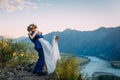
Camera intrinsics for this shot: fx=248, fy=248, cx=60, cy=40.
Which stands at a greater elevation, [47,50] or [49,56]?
[47,50]

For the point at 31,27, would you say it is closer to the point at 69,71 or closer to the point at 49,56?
the point at 49,56

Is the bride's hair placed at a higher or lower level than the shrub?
higher

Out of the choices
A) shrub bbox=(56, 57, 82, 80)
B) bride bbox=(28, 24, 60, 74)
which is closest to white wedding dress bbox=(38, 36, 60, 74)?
bride bbox=(28, 24, 60, 74)

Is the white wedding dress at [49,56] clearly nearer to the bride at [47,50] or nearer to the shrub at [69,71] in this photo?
the bride at [47,50]

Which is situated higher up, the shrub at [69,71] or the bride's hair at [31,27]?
the bride's hair at [31,27]

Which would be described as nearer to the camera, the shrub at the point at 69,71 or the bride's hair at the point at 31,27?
the shrub at the point at 69,71

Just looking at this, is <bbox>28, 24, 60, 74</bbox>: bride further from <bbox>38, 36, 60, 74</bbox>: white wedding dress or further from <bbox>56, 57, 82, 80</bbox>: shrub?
<bbox>56, 57, 82, 80</bbox>: shrub

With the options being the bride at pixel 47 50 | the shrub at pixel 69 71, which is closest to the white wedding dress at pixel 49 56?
the bride at pixel 47 50

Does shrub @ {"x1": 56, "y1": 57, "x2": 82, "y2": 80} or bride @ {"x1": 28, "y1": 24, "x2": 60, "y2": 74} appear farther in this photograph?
bride @ {"x1": 28, "y1": 24, "x2": 60, "y2": 74}

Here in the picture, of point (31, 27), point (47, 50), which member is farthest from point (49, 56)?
point (31, 27)

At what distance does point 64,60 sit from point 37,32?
2077mm

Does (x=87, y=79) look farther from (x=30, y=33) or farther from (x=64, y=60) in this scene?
(x=30, y=33)

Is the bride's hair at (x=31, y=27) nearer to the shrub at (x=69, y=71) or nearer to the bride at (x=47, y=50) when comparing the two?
the bride at (x=47, y=50)

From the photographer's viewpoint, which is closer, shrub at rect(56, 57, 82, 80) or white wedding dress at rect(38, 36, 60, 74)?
shrub at rect(56, 57, 82, 80)
